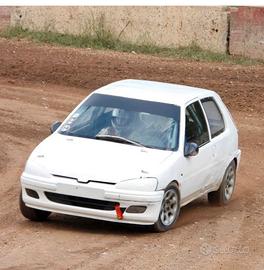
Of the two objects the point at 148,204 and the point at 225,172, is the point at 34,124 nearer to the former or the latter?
the point at 225,172

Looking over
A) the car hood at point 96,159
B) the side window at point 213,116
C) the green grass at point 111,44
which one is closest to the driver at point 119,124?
the car hood at point 96,159

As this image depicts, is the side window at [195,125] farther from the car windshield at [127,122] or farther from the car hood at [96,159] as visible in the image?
the car hood at [96,159]

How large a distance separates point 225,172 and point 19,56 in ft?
→ 36.3

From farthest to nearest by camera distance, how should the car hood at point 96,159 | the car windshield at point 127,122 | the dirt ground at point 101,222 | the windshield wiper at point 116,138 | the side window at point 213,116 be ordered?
the side window at point 213,116
the car windshield at point 127,122
the windshield wiper at point 116,138
the car hood at point 96,159
the dirt ground at point 101,222

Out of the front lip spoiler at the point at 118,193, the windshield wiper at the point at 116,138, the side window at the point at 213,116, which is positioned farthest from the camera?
the side window at the point at 213,116

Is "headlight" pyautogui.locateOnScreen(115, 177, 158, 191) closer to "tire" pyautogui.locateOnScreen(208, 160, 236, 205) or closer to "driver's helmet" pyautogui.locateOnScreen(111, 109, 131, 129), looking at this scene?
"driver's helmet" pyautogui.locateOnScreen(111, 109, 131, 129)

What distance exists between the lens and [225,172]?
13227mm

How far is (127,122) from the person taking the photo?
39.6 feet

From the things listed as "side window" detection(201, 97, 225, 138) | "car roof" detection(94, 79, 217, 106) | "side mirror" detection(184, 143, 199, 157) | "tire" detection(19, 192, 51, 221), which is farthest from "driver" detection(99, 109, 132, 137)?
"side window" detection(201, 97, 225, 138)

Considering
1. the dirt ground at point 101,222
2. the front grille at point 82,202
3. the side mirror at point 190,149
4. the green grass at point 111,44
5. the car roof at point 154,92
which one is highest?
the car roof at point 154,92

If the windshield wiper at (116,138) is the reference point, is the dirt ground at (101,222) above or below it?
below

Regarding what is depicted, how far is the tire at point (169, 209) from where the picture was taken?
36.9 feet

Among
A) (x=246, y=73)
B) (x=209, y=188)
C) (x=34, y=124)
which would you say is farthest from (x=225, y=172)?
(x=246, y=73)

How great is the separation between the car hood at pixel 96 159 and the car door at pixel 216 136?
4.18ft
